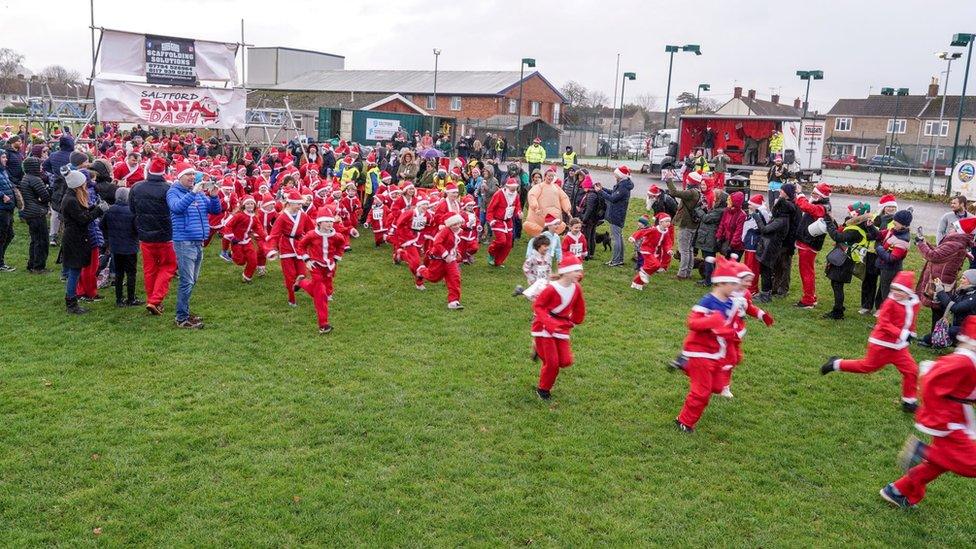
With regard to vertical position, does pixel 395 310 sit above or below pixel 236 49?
below

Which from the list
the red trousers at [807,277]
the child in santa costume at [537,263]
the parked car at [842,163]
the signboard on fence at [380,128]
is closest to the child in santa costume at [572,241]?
the child in santa costume at [537,263]

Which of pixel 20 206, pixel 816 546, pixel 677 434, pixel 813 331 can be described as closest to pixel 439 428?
pixel 677 434

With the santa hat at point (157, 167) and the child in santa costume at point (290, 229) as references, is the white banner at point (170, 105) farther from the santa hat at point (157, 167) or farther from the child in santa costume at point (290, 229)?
the child in santa costume at point (290, 229)

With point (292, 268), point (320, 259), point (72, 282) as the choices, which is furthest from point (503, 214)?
point (72, 282)

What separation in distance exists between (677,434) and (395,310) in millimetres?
5652

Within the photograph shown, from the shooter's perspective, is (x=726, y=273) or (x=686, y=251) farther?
(x=686, y=251)

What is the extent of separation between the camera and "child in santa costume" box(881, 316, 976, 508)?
568 cm

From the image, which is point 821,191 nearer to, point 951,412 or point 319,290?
point 951,412

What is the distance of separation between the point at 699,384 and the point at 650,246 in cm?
718

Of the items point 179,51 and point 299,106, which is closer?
point 179,51

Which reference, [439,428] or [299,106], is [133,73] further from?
[299,106]

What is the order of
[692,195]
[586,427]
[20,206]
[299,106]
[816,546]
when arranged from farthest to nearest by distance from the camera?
[299,106], [692,195], [20,206], [586,427], [816,546]

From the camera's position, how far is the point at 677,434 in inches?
300

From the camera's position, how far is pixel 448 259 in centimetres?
1194
